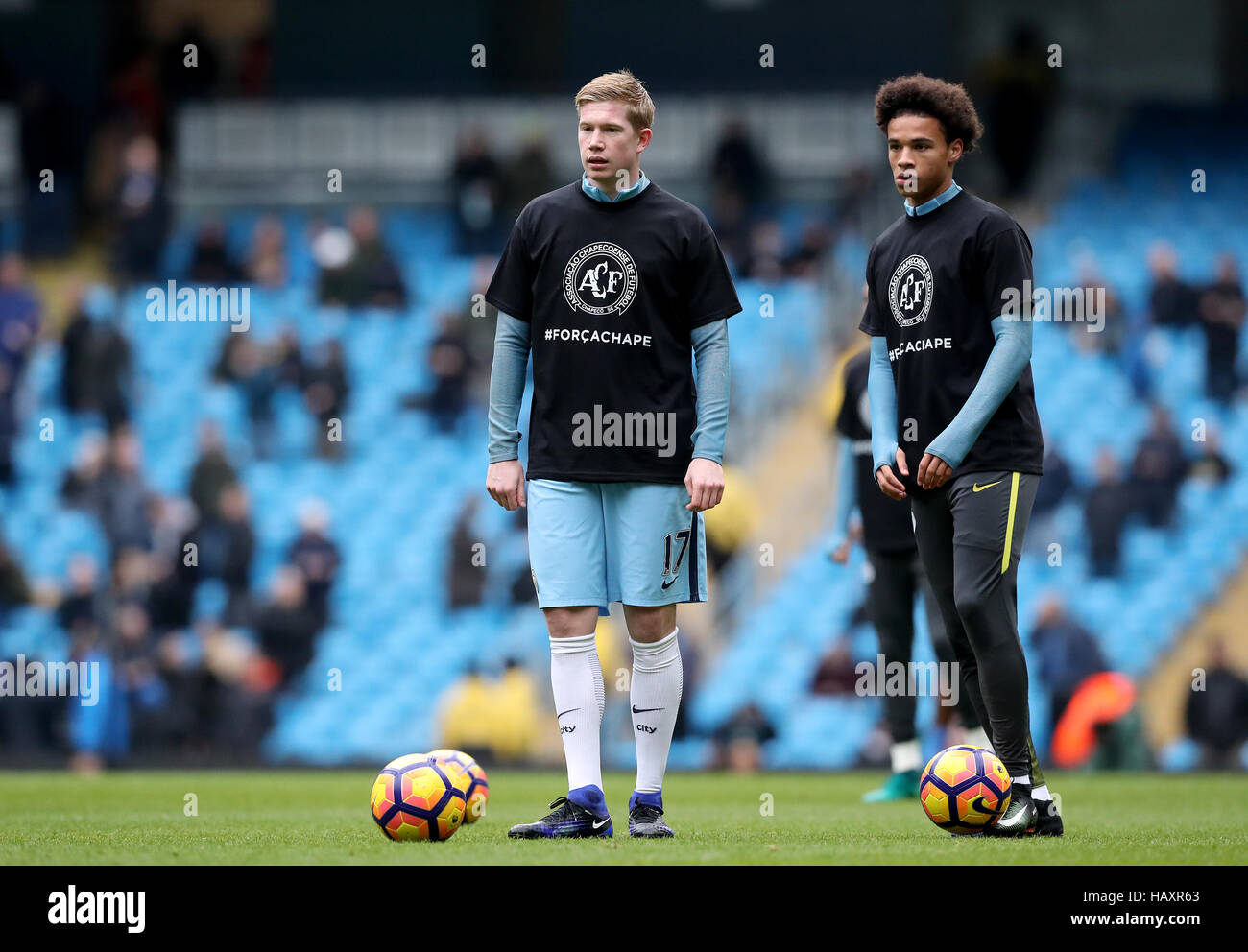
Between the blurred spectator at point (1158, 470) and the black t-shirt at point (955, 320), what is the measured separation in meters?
10.6

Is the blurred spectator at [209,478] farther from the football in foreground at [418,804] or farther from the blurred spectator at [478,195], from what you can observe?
the football in foreground at [418,804]

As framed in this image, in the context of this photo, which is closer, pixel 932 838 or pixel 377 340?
pixel 932 838

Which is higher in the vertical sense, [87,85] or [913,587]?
[87,85]

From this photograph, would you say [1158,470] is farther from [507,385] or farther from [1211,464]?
[507,385]

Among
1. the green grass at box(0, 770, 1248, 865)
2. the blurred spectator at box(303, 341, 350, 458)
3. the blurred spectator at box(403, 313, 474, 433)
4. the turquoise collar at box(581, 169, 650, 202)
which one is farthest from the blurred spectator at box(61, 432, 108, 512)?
the turquoise collar at box(581, 169, 650, 202)

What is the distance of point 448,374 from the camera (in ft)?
59.0

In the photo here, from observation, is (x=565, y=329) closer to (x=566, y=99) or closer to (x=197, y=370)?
(x=197, y=370)

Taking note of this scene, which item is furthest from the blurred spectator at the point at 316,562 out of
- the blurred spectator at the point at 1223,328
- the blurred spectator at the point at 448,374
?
the blurred spectator at the point at 1223,328

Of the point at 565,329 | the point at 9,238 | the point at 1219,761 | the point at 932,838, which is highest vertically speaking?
the point at 9,238

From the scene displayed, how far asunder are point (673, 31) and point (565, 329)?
18084 mm

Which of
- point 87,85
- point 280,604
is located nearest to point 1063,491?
point 280,604

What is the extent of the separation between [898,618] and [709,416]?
3182mm

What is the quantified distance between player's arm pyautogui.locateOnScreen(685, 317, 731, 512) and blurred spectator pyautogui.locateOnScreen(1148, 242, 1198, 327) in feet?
41.6

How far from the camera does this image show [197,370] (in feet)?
62.8
